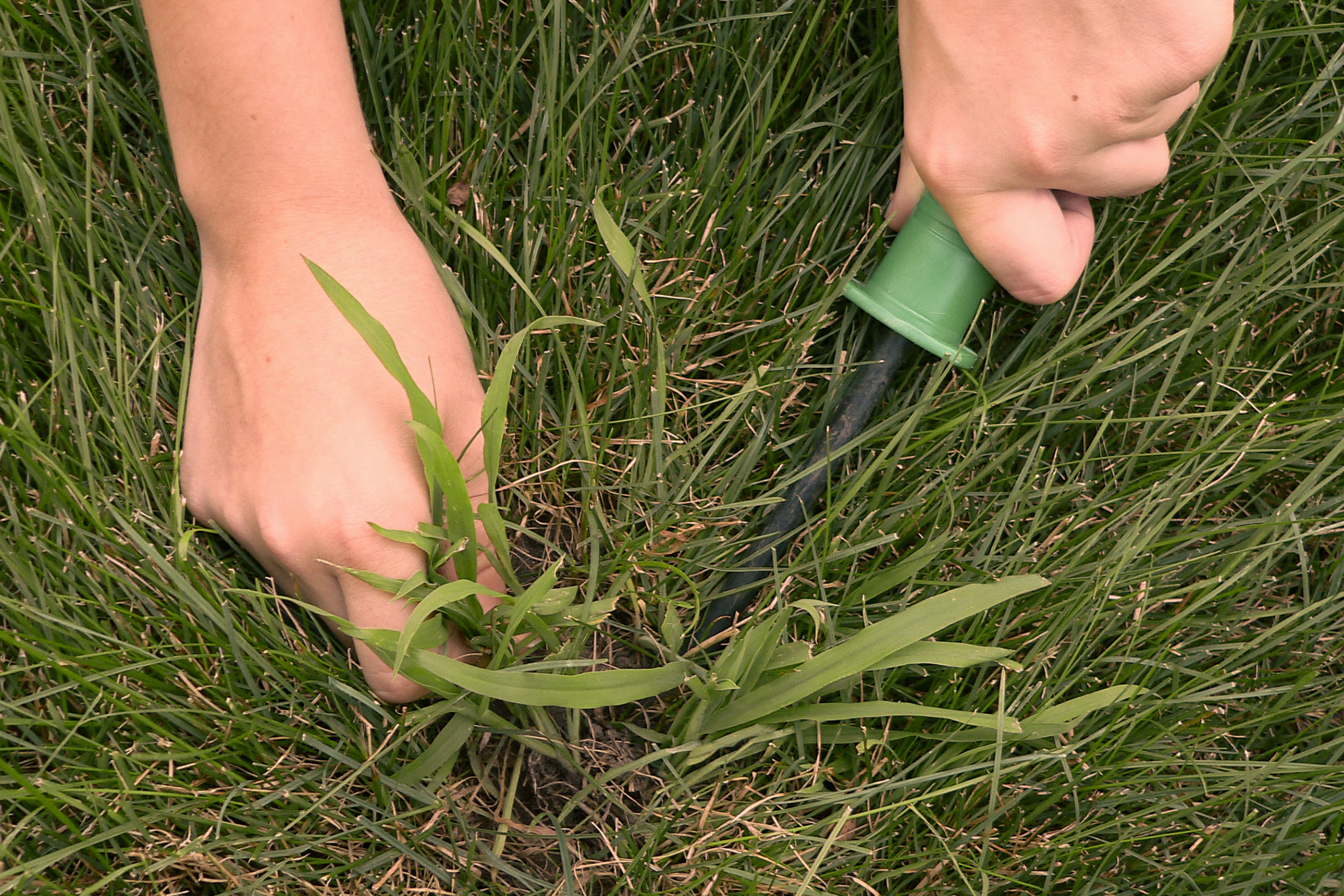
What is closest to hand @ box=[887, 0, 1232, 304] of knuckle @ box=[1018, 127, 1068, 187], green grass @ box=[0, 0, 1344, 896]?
knuckle @ box=[1018, 127, 1068, 187]

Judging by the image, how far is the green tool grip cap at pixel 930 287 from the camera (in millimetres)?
1068

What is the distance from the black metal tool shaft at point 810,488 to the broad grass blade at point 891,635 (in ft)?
0.48

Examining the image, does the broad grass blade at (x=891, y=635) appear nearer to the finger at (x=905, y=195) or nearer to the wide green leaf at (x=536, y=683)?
the wide green leaf at (x=536, y=683)

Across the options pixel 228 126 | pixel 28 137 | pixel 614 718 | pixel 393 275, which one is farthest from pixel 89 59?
pixel 614 718

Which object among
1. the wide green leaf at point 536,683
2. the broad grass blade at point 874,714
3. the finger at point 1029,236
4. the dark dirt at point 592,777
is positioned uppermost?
the finger at point 1029,236

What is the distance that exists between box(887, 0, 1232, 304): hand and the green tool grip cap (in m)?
0.03

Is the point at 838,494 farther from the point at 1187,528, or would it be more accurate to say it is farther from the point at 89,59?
the point at 89,59

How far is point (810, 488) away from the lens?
3.60ft

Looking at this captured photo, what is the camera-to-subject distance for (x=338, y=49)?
1.03m

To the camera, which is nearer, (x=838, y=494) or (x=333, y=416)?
(x=333, y=416)

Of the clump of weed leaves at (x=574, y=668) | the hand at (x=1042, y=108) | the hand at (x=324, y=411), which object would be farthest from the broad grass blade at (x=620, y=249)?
the hand at (x=1042, y=108)

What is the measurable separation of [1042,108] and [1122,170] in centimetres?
14

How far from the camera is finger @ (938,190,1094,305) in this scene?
3.36 feet

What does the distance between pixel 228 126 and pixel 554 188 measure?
0.34 metres
